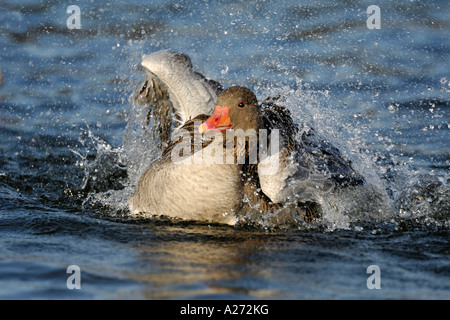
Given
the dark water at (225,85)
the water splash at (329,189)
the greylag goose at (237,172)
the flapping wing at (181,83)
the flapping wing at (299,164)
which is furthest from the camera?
the flapping wing at (181,83)

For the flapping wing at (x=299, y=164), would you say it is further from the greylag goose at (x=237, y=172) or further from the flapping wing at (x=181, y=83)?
the flapping wing at (x=181, y=83)

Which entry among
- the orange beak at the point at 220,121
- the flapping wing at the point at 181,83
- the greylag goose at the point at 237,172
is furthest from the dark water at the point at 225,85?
the orange beak at the point at 220,121

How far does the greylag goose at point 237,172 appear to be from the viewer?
5.60m

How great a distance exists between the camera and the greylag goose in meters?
5.60

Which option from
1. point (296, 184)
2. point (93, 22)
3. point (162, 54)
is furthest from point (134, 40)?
point (296, 184)

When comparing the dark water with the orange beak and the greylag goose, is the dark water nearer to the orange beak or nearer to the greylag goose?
the greylag goose

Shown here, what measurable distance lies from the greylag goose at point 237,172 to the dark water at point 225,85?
0.63 ft

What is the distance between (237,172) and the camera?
5.64 m

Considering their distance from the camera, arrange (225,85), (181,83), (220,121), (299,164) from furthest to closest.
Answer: (225,85) → (181,83) → (299,164) → (220,121)

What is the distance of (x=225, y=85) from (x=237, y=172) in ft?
19.2

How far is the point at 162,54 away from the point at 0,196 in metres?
2.61

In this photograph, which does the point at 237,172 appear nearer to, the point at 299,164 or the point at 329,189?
the point at 299,164

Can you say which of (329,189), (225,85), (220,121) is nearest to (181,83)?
(220,121)

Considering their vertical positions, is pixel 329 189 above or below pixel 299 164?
below
